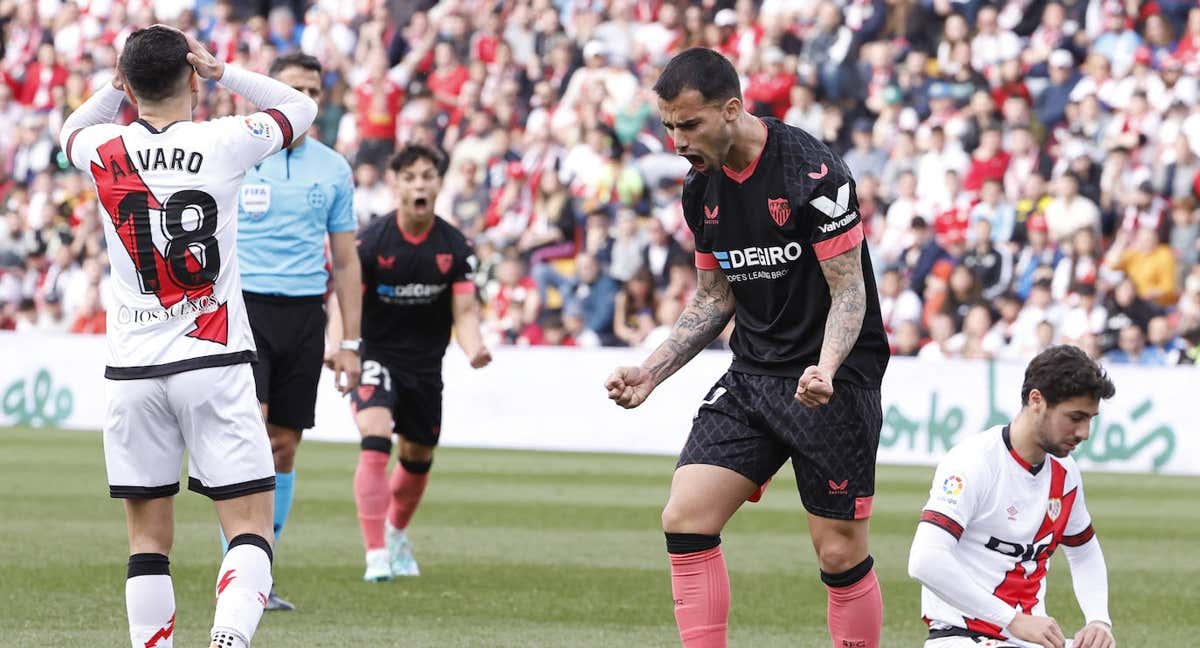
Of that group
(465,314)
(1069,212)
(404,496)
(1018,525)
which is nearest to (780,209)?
(1018,525)

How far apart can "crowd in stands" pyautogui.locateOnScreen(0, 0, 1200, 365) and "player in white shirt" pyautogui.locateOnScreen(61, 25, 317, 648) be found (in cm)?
1378

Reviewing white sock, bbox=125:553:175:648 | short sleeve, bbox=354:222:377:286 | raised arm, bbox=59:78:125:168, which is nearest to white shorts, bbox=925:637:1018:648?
white sock, bbox=125:553:175:648

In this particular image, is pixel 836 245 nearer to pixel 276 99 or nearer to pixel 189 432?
pixel 276 99

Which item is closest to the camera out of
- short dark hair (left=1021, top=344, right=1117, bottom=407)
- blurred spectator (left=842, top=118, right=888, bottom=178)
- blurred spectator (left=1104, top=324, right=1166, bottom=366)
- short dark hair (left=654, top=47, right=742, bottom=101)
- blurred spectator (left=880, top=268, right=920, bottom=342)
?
short dark hair (left=1021, top=344, right=1117, bottom=407)

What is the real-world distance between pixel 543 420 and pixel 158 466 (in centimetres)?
1374

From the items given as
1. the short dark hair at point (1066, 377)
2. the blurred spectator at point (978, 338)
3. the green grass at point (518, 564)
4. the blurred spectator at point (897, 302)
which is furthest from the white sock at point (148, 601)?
the blurred spectator at point (897, 302)

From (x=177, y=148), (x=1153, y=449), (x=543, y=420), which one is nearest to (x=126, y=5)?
(x=543, y=420)

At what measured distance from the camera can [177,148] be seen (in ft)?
19.5

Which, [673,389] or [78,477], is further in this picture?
[673,389]

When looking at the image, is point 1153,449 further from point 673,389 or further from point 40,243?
point 40,243

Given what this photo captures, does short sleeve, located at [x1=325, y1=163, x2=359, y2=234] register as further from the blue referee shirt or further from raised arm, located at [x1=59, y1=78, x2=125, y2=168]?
raised arm, located at [x1=59, y1=78, x2=125, y2=168]

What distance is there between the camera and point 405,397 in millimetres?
10477

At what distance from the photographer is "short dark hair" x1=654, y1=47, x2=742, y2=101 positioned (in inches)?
235

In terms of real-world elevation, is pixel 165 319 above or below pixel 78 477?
above
